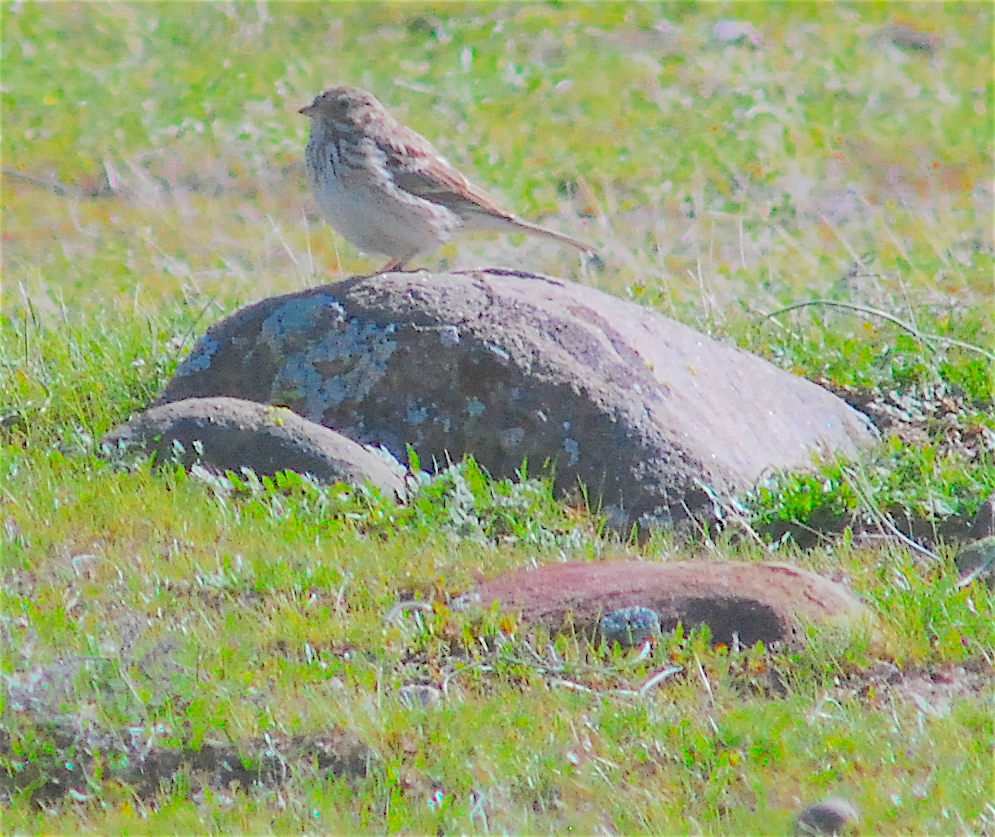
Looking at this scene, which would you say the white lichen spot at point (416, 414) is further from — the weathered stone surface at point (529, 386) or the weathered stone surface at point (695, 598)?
the weathered stone surface at point (695, 598)

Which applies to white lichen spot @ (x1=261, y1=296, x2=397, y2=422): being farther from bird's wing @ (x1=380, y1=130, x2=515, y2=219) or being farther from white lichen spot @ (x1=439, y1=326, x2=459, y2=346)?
bird's wing @ (x1=380, y1=130, x2=515, y2=219)

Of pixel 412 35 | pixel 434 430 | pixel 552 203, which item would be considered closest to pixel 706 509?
pixel 434 430

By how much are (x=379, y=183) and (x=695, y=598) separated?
11.7ft

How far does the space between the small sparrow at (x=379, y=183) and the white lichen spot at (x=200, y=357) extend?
963mm

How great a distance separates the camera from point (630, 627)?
5.14 m

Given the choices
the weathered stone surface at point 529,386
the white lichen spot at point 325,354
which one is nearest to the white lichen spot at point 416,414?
the weathered stone surface at point 529,386

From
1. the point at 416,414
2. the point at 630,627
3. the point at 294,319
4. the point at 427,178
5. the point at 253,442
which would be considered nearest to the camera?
the point at 630,627

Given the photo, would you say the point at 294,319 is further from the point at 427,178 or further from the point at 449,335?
the point at 427,178

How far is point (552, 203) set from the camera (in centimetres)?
1493

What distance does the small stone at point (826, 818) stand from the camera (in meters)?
4.09

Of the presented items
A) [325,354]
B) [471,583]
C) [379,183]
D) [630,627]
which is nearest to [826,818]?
[630,627]

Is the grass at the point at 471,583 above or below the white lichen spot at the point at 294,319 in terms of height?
below

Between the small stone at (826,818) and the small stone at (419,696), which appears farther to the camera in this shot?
the small stone at (419,696)

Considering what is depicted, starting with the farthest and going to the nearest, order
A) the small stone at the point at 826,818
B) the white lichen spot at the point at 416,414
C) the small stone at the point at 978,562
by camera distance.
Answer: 1. the white lichen spot at the point at 416,414
2. the small stone at the point at 978,562
3. the small stone at the point at 826,818
